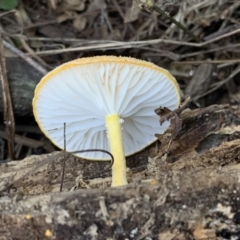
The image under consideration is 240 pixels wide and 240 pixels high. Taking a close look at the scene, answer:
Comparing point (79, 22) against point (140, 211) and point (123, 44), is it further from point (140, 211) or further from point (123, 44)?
point (140, 211)

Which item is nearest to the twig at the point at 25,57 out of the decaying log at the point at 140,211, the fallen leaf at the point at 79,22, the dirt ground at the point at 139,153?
Answer: the dirt ground at the point at 139,153

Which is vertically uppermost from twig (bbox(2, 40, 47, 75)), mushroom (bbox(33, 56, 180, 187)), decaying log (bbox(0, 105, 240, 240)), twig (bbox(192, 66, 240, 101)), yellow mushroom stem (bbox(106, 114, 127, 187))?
twig (bbox(2, 40, 47, 75))

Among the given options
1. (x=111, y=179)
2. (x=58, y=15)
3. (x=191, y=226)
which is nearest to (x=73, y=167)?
(x=111, y=179)

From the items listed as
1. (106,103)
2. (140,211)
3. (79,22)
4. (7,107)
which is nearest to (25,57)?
(7,107)

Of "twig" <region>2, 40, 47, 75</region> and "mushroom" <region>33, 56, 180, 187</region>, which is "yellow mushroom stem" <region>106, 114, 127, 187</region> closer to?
"mushroom" <region>33, 56, 180, 187</region>

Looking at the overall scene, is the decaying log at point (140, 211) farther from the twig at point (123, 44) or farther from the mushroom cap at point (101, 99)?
the twig at point (123, 44)

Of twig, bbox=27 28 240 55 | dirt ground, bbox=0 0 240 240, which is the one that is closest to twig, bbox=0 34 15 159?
dirt ground, bbox=0 0 240 240

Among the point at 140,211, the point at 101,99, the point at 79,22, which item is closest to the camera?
the point at 140,211
